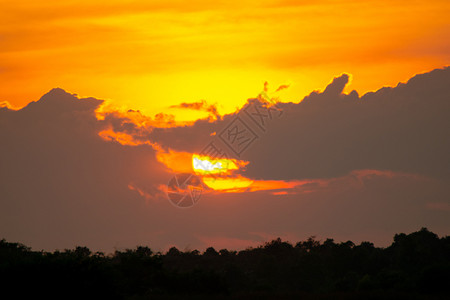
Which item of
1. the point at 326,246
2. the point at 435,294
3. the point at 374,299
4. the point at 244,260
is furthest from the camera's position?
the point at 326,246

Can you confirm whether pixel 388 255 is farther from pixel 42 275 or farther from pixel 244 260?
pixel 42 275

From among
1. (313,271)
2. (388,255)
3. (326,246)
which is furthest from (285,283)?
(326,246)

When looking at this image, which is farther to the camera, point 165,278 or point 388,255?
point 388,255

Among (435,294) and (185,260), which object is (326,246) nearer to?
(185,260)

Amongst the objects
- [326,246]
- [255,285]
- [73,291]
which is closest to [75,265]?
[73,291]

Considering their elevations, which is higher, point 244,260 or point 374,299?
point 244,260

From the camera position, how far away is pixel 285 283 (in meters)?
112

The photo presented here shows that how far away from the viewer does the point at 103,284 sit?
206 feet

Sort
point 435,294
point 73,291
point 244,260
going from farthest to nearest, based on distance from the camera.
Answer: point 244,260 → point 435,294 → point 73,291

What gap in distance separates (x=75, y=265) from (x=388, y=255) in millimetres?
85499

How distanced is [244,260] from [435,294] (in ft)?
259

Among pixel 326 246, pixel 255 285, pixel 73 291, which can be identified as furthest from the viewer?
pixel 326 246

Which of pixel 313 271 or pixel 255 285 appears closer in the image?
pixel 255 285

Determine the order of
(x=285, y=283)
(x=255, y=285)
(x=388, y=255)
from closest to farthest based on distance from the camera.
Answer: (x=255, y=285) → (x=285, y=283) → (x=388, y=255)
